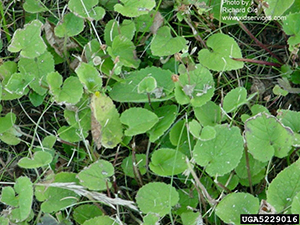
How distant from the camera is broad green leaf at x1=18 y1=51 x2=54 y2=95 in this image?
1.25m

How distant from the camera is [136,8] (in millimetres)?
1235

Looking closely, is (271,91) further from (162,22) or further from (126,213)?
(126,213)

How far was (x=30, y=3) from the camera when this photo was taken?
1366mm

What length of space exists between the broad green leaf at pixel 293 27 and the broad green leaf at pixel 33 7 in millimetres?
808

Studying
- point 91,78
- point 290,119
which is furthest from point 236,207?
point 91,78

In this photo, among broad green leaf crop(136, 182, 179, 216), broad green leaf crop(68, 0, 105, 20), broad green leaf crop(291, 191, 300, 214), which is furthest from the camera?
broad green leaf crop(68, 0, 105, 20)

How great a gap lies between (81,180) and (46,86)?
0.34 meters

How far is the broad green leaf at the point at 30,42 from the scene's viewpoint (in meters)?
1.23

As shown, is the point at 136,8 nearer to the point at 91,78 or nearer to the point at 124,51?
the point at 124,51

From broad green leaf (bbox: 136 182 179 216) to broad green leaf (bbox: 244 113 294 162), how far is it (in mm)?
254

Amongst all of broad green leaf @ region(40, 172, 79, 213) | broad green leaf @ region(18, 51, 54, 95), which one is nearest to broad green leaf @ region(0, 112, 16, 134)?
broad green leaf @ region(18, 51, 54, 95)

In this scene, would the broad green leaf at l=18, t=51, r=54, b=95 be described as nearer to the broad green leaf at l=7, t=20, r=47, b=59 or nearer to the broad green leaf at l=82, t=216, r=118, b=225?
the broad green leaf at l=7, t=20, r=47, b=59

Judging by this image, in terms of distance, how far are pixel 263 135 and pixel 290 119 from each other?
141 millimetres

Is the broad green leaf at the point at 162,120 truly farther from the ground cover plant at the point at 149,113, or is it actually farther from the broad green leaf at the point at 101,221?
the broad green leaf at the point at 101,221
